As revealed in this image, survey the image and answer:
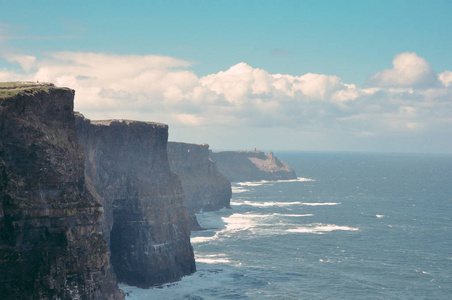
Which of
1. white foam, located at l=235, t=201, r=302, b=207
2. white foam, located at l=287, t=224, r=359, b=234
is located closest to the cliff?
white foam, located at l=235, t=201, r=302, b=207

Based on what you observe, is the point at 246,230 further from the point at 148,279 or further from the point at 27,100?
the point at 27,100

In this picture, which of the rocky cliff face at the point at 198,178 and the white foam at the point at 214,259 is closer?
the white foam at the point at 214,259

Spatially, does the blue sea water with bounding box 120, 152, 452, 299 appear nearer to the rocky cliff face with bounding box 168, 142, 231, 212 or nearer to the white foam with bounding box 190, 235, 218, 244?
the white foam with bounding box 190, 235, 218, 244

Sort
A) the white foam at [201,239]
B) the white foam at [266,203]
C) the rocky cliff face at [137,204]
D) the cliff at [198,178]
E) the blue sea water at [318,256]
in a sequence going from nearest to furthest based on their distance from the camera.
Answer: the rocky cliff face at [137,204] → the blue sea water at [318,256] → the white foam at [201,239] → the cliff at [198,178] → the white foam at [266,203]

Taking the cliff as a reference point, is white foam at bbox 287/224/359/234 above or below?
below

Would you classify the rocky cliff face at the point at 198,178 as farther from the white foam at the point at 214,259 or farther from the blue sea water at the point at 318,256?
the white foam at the point at 214,259

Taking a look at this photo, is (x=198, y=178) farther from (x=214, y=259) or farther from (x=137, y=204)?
(x=137, y=204)

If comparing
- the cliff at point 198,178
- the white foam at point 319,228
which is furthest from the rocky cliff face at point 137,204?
the cliff at point 198,178
